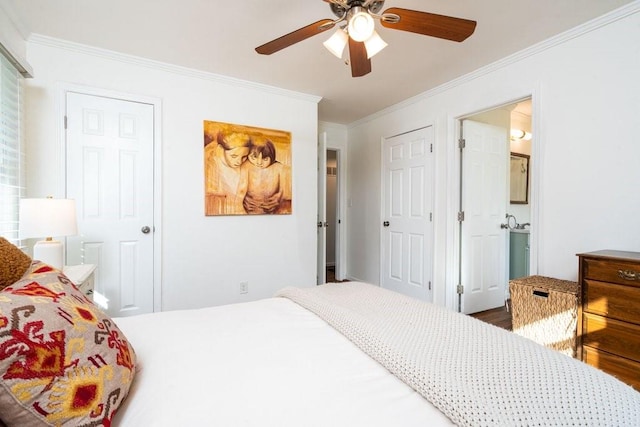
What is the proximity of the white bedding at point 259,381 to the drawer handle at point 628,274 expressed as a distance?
64.3 inches

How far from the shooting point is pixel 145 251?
8.33 feet

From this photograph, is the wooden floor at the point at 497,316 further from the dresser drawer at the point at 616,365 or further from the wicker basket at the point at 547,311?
the dresser drawer at the point at 616,365

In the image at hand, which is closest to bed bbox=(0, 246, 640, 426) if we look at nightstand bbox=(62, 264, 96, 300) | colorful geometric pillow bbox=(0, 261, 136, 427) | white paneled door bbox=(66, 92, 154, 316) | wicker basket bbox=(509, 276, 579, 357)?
colorful geometric pillow bbox=(0, 261, 136, 427)

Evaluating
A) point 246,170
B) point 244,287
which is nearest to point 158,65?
point 246,170

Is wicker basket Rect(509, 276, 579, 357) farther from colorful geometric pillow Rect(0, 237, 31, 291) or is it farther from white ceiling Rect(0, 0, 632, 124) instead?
colorful geometric pillow Rect(0, 237, 31, 291)

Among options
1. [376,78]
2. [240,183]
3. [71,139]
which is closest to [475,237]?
[376,78]

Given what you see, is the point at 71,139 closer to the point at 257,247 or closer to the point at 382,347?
the point at 257,247

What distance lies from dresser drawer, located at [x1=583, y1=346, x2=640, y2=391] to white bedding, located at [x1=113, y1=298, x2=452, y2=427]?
1.67 meters

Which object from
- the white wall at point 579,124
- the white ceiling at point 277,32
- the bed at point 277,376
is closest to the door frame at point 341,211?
the white ceiling at point 277,32

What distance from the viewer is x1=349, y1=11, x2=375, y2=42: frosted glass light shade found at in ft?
→ 4.53

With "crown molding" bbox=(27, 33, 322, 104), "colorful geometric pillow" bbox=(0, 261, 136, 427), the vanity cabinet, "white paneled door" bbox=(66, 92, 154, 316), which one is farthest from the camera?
the vanity cabinet

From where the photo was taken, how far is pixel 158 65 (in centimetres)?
254

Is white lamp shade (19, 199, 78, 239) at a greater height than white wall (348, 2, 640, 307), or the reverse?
white wall (348, 2, 640, 307)

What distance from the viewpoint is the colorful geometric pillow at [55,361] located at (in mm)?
525
